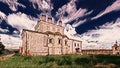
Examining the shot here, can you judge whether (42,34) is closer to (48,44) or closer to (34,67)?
(48,44)

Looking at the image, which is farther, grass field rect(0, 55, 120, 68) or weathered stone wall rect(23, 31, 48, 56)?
weathered stone wall rect(23, 31, 48, 56)

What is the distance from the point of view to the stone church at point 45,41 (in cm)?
4009

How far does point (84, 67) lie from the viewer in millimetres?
19672

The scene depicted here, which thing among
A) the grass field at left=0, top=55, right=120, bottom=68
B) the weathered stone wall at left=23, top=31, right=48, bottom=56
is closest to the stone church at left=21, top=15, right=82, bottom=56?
the weathered stone wall at left=23, top=31, right=48, bottom=56

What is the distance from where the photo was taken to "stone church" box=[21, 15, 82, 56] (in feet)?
132

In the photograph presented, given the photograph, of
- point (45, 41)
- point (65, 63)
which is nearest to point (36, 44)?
point (45, 41)

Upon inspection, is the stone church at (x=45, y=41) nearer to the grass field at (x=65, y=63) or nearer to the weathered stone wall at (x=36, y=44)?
the weathered stone wall at (x=36, y=44)

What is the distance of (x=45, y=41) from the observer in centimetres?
4366

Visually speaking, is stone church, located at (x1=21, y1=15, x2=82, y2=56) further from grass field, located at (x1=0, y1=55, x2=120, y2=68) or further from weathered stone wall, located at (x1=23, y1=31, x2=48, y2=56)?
grass field, located at (x1=0, y1=55, x2=120, y2=68)

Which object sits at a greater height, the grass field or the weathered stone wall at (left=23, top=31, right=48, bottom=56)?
the weathered stone wall at (left=23, top=31, right=48, bottom=56)

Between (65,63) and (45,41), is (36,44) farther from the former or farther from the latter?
(65,63)

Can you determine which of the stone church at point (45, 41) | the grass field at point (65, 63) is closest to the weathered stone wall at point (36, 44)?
the stone church at point (45, 41)

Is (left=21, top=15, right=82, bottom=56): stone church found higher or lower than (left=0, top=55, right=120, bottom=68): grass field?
higher

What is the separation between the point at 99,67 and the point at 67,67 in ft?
12.6
